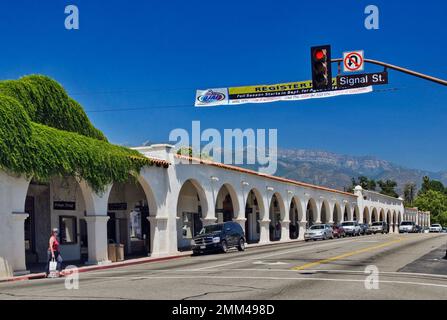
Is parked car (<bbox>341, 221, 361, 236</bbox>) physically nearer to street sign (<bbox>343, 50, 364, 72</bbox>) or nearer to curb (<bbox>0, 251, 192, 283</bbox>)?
curb (<bbox>0, 251, 192, 283</bbox>)

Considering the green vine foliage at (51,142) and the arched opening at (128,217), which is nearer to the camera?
the green vine foliage at (51,142)

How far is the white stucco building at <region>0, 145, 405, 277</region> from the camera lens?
75.6 feet

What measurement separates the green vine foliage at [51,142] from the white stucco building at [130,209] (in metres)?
0.75

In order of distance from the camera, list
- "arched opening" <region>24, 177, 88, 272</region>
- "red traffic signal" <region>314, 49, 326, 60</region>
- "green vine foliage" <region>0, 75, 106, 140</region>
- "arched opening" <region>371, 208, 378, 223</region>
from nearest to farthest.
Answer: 1. "red traffic signal" <region>314, 49, 326, 60</region>
2. "green vine foliage" <region>0, 75, 106, 140</region>
3. "arched opening" <region>24, 177, 88, 272</region>
4. "arched opening" <region>371, 208, 378, 223</region>

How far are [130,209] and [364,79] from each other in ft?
63.6

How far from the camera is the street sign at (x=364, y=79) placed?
879 inches

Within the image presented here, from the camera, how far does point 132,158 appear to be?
31.0m

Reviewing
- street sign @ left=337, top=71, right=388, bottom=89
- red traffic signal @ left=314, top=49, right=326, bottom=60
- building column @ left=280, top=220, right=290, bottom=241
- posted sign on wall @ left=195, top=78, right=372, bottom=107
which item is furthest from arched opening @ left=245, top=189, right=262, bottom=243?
red traffic signal @ left=314, top=49, right=326, bottom=60

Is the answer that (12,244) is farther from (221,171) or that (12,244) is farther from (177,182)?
(221,171)

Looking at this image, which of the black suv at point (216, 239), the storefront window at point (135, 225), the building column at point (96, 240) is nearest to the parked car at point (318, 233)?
the storefront window at point (135, 225)

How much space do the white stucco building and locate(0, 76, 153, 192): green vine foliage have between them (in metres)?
0.75

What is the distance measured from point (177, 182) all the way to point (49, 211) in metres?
→ 8.34

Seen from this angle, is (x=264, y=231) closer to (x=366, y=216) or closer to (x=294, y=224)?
(x=294, y=224)

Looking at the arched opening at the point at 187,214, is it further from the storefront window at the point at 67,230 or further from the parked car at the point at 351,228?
the parked car at the point at 351,228
